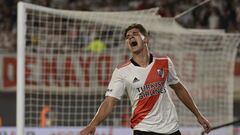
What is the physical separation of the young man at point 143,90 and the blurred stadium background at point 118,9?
6751 mm

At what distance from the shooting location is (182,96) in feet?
17.9

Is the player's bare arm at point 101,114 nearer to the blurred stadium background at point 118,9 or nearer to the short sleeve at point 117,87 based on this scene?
the short sleeve at point 117,87

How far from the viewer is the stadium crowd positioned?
15.0 metres

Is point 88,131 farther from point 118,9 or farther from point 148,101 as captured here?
point 118,9

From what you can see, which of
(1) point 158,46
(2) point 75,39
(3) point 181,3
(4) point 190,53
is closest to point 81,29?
(2) point 75,39

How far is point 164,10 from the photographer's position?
598 inches

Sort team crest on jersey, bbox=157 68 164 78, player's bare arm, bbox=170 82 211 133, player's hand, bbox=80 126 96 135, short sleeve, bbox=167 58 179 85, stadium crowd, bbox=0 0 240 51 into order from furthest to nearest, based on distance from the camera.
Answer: stadium crowd, bbox=0 0 240 51
player's bare arm, bbox=170 82 211 133
short sleeve, bbox=167 58 179 85
team crest on jersey, bbox=157 68 164 78
player's hand, bbox=80 126 96 135

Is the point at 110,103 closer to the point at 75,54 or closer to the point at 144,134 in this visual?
the point at 144,134

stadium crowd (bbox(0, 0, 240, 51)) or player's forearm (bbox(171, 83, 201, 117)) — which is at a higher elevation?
stadium crowd (bbox(0, 0, 240, 51))

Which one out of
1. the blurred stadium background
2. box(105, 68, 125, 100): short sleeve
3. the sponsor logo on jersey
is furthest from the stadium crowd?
the sponsor logo on jersey

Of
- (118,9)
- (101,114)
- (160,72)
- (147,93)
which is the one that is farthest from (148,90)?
(118,9)

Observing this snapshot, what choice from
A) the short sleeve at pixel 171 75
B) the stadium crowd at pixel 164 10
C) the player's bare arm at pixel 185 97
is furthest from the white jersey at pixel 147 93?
the stadium crowd at pixel 164 10

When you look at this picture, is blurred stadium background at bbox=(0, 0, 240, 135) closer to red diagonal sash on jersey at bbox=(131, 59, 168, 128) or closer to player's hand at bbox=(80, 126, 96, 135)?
red diagonal sash on jersey at bbox=(131, 59, 168, 128)

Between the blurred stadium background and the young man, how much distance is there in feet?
22.1
